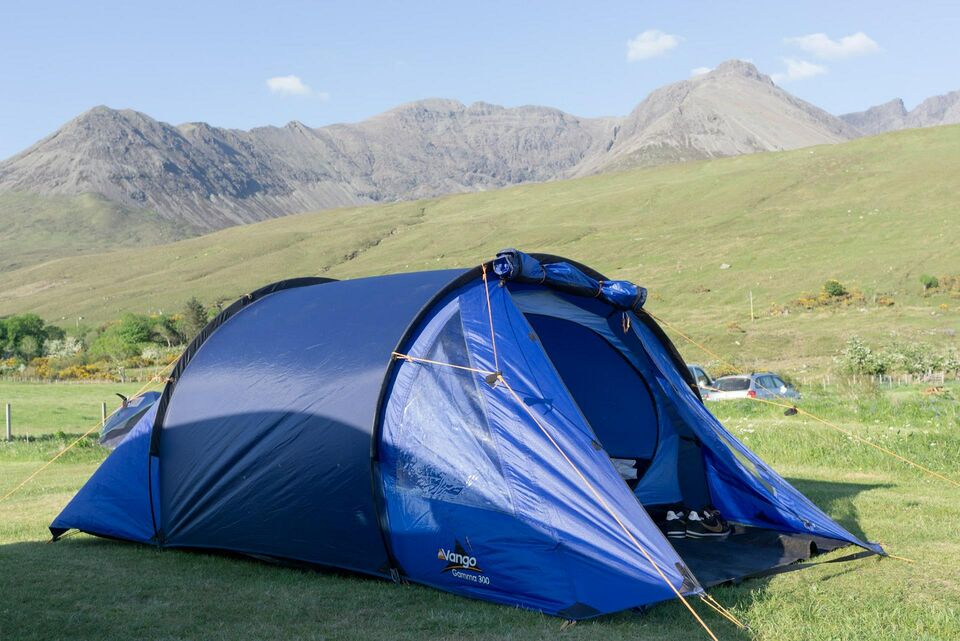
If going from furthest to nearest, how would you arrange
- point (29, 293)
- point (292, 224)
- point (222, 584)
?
1. point (292, 224)
2. point (29, 293)
3. point (222, 584)

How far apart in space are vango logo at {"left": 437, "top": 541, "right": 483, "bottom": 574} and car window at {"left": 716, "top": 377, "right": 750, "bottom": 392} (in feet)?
57.5

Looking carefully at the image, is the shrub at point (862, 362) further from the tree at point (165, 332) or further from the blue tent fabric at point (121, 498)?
the tree at point (165, 332)

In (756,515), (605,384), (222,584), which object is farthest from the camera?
(605,384)

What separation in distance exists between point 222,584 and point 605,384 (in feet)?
15.3

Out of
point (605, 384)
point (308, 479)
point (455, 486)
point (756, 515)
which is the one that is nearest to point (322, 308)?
point (308, 479)

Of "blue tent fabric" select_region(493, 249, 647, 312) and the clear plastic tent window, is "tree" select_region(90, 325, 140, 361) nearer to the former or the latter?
"blue tent fabric" select_region(493, 249, 647, 312)

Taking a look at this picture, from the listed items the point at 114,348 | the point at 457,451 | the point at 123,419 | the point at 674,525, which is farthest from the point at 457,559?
the point at 114,348

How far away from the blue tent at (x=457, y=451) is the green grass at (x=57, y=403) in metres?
15.7

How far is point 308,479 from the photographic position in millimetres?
8383

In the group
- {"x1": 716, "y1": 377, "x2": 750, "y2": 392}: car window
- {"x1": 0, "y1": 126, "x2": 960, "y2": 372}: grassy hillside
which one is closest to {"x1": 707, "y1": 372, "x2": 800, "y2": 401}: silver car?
{"x1": 716, "y1": 377, "x2": 750, "y2": 392}: car window

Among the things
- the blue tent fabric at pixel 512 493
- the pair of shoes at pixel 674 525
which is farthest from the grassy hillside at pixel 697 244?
the blue tent fabric at pixel 512 493

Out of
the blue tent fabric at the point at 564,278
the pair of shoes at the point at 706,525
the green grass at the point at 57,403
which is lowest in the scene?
the green grass at the point at 57,403

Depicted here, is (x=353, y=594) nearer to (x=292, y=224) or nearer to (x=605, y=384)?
(x=605, y=384)

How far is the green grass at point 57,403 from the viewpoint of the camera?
26.5 m
